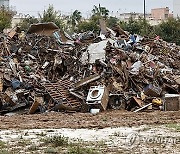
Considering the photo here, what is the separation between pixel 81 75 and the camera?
→ 747 inches

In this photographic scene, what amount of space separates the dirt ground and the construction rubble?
859 millimetres

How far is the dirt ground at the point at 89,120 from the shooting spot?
43.8 ft

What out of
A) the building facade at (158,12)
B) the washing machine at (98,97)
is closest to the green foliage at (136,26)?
the washing machine at (98,97)

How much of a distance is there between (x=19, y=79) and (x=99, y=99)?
341 centimetres

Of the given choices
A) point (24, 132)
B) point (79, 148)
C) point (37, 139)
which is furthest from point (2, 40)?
point (79, 148)

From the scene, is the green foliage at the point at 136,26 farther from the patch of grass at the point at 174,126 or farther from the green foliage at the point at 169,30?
the patch of grass at the point at 174,126

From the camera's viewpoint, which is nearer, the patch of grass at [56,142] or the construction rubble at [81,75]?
the patch of grass at [56,142]

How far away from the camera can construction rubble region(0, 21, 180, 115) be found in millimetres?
17781

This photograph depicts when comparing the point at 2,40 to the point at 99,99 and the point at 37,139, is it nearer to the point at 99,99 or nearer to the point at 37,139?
the point at 99,99

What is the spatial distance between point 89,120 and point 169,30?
33548 millimetres

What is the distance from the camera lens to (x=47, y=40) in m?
20.7

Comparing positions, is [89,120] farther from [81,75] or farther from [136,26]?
[136,26]

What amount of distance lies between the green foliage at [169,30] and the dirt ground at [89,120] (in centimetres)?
2959

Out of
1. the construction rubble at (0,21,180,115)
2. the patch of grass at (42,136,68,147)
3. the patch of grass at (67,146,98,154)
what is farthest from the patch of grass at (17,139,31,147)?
the construction rubble at (0,21,180,115)
